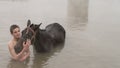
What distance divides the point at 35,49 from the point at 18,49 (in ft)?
2.70

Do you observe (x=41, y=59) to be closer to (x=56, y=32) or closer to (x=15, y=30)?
(x=15, y=30)

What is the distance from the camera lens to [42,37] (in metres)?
8.67

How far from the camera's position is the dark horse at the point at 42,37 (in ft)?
25.5

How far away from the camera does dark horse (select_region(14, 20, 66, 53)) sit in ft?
25.5

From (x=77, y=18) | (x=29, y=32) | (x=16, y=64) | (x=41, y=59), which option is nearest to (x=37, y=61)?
(x=41, y=59)

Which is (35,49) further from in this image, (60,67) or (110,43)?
(110,43)

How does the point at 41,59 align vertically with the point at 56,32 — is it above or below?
Answer: below

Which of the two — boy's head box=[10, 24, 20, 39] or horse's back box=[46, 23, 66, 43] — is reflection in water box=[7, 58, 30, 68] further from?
horse's back box=[46, 23, 66, 43]

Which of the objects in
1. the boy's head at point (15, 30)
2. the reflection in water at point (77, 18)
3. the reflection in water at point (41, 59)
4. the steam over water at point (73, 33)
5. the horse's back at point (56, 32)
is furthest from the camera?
the reflection in water at point (77, 18)

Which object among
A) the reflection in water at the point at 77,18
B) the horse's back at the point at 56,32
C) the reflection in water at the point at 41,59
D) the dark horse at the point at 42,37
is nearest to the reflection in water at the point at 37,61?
the reflection in water at the point at 41,59

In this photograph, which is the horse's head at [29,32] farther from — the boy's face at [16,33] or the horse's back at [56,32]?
the horse's back at [56,32]

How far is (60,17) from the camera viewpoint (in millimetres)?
14305

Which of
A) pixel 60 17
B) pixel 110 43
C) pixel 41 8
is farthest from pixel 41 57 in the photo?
pixel 41 8

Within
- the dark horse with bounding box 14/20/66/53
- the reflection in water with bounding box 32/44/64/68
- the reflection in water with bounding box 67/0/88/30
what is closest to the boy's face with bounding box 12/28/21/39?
the dark horse with bounding box 14/20/66/53
